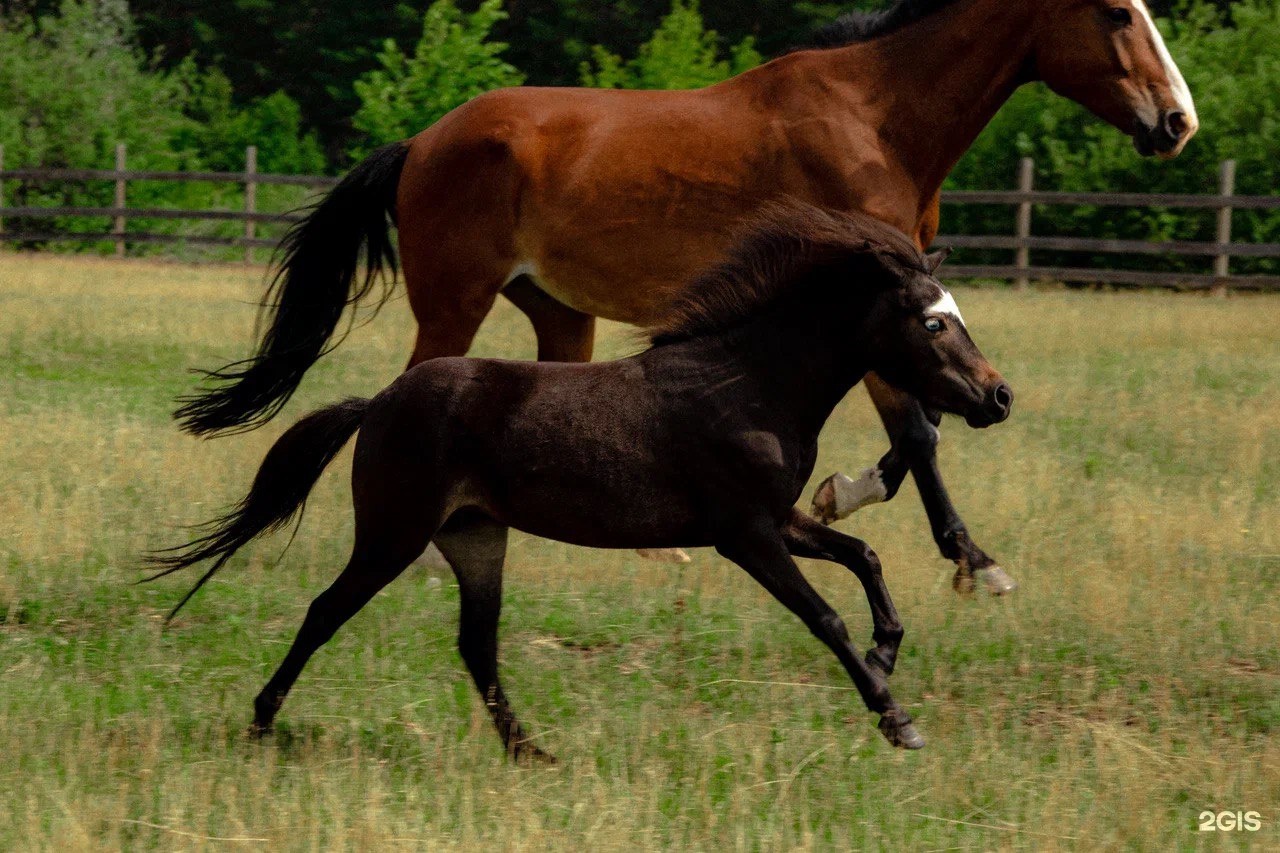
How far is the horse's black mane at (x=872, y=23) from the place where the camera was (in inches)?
266

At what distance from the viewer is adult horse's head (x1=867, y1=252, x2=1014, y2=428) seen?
456cm

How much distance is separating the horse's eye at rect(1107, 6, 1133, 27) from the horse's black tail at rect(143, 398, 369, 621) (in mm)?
3415

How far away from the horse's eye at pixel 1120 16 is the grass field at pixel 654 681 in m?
2.11

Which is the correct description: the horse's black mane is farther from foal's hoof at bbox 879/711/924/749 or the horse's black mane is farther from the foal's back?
foal's hoof at bbox 879/711/924/749

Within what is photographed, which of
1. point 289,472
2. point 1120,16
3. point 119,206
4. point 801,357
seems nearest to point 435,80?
point 119,206

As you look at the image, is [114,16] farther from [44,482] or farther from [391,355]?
[44,482]

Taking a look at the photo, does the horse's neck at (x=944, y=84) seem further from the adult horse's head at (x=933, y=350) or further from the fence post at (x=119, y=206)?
the fence post at (x=119, y=206)

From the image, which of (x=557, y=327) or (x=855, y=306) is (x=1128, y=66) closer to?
(x=855, y=306)

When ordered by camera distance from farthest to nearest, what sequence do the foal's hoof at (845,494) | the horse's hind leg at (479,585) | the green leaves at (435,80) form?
the green leaves at (435,80) → the foal's hoof at (845,494) → the horse's hind leg at (479,585)

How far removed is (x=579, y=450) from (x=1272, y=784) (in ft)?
6.49

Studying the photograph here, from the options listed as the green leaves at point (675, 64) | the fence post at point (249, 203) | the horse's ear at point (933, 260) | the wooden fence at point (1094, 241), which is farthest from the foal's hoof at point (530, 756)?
the green leaves at point (675, 64)

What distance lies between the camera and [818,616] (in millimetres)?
4410

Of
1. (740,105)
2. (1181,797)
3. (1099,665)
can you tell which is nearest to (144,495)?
(740,105)

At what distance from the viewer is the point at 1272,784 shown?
437 cm
